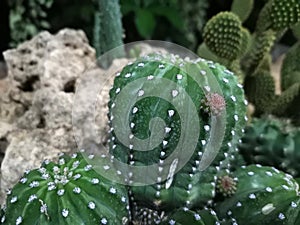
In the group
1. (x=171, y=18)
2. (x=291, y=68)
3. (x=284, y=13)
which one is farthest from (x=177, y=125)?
(x=171, y=18)

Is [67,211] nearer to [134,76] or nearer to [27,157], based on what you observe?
[134,76]

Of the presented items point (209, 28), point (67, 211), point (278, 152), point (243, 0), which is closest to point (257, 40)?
point (243, 0)

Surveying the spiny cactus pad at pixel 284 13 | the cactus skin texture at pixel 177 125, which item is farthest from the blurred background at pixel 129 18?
the cactus skin texture at pixel 177 125

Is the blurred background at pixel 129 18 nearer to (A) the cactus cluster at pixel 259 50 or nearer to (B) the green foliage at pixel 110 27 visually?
(B) the green foliage at pixel 110 27

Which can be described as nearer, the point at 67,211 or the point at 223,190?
the point at 67,211

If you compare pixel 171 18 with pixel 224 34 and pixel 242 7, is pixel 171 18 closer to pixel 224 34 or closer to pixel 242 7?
pixel 242 7

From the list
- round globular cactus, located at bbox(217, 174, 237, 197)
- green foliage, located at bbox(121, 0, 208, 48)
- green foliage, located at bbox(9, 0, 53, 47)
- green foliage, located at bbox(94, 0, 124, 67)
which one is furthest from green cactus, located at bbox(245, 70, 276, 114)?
green foliage, located at bbox(9, 0, 53, 47)

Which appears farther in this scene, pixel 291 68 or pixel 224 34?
pixel 291 68
